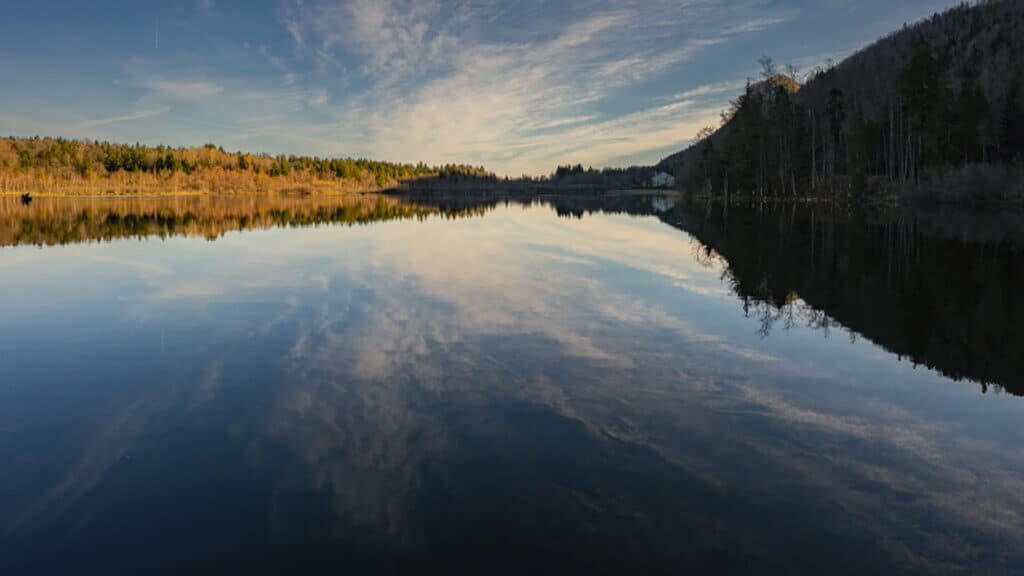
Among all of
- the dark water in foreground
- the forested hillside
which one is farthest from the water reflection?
the forested hillside

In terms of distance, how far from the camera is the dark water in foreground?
16.0ft

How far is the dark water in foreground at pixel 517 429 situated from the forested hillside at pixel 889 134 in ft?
183

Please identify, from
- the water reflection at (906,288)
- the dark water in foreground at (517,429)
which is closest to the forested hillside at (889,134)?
the water reflection at (906,288)

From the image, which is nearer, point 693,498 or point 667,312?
point 693,498

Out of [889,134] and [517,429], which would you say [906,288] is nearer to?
[517,429]

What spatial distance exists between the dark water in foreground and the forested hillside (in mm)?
55733

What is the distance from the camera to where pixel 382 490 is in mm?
5758

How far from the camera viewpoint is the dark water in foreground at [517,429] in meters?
4.89

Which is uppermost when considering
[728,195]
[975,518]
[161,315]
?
[728,195]

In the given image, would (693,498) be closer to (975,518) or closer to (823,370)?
(975,518)

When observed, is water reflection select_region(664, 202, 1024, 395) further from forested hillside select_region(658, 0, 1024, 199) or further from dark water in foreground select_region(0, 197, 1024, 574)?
forested hillside select_region(658, 0, 1024, 199)

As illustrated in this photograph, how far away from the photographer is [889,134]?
7550 centimetres

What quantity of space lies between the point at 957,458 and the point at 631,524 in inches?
169

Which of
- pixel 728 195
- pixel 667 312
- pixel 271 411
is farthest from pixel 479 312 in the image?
pixel 728 195
